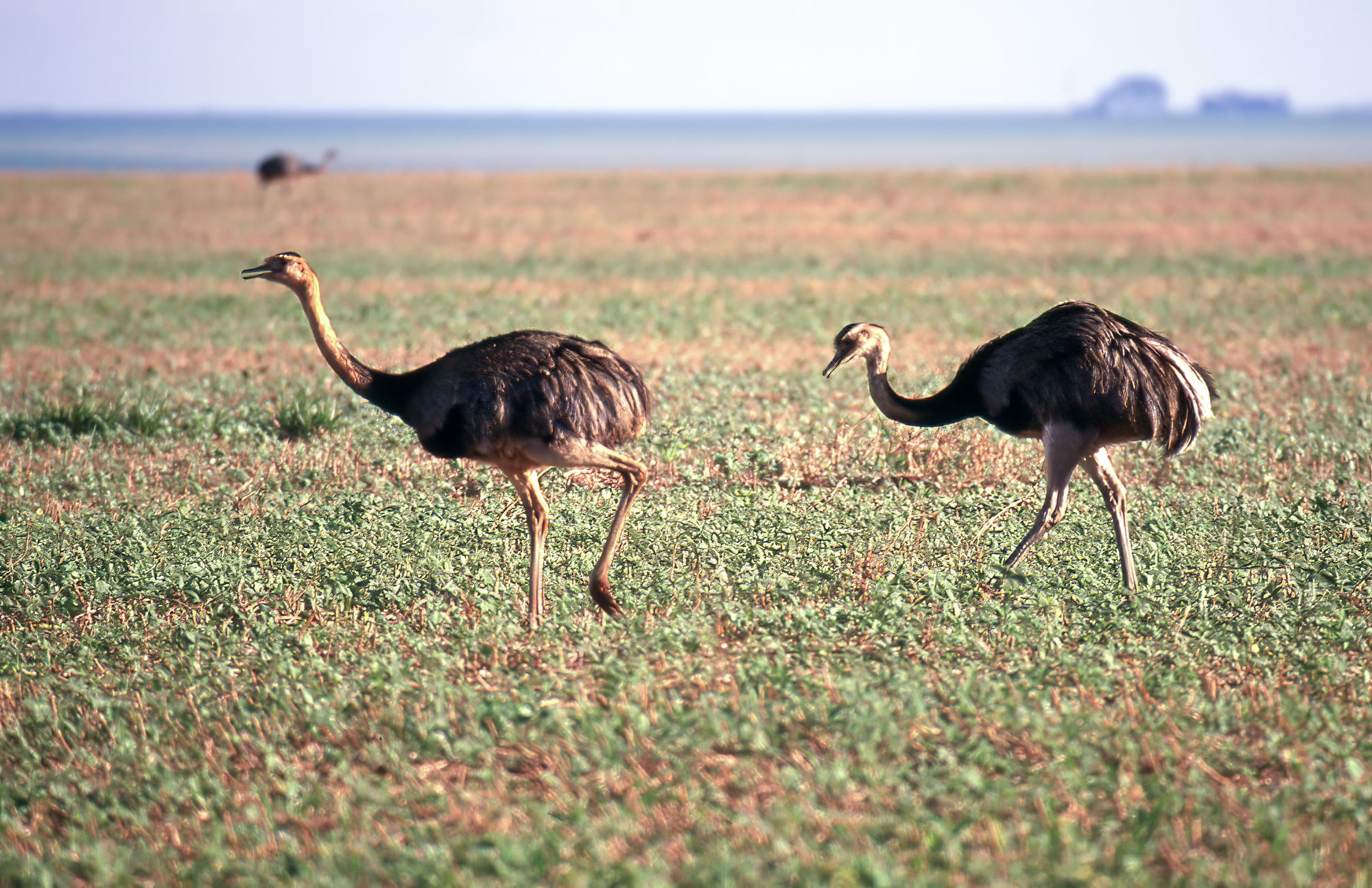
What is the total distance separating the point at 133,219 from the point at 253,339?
15.1 metres

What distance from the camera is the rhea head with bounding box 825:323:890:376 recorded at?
7.29 metres

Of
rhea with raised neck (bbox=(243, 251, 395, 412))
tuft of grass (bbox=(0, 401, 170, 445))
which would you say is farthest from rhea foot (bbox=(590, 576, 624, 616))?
tuft of grass (bbox=(0, 401, 170, 445))

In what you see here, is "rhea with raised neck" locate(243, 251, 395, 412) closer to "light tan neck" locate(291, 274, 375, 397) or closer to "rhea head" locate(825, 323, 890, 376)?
"light tan neck" locate(291, 274, 375, 397)

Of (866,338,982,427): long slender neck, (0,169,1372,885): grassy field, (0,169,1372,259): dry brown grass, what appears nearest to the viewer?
(0,169,1372,885): grassy field

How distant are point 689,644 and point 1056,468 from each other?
228 centimetres

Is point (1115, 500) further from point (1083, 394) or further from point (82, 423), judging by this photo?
point (82, 423)

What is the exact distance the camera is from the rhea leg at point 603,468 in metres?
6.33

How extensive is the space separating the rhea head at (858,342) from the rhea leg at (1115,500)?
1222 millimetres

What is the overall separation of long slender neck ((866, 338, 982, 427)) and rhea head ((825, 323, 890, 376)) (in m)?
0.02

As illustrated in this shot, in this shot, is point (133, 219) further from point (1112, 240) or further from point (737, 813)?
point (737, 813)

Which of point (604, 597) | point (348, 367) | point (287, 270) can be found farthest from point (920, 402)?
point (287, 270)

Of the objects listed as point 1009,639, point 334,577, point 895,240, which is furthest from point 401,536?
point 895,240

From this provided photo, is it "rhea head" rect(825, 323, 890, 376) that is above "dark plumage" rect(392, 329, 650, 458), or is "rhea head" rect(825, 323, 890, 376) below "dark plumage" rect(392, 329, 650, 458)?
above

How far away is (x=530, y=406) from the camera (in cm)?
636
